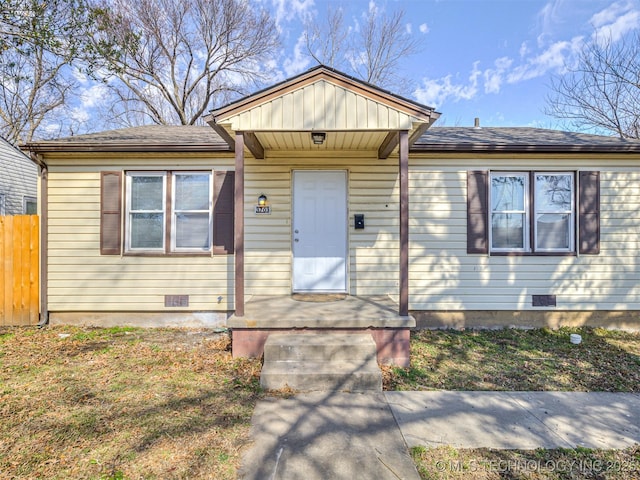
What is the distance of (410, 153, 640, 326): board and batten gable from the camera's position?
5.45 m

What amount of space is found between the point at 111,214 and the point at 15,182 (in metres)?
9.71

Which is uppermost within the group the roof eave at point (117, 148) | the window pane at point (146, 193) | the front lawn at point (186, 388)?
the roof eave at point (117, 148)

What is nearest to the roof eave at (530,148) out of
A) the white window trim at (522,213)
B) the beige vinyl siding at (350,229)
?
the white window trim at (522,213)

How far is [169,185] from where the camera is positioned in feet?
17.9

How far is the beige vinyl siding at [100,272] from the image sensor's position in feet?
17.8

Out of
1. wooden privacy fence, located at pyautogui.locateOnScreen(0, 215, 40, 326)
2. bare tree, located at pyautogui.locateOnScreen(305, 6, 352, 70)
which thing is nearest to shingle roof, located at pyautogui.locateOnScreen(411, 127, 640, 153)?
wooden privacy fence, located at pyautogui.locateOnScreen(0, 215, 40, 326)

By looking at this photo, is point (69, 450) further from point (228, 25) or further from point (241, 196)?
point (228, 25)

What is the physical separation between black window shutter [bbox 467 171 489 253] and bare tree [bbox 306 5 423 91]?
43.4 feet

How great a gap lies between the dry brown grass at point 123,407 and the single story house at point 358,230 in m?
1.09

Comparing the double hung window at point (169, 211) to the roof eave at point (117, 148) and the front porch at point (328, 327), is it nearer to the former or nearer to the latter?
the roof eave at point (117, 148)

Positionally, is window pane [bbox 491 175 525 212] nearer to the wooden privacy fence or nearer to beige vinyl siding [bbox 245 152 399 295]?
beige vinyl siding [bbox 245 152 399 295]

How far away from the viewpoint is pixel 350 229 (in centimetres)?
553

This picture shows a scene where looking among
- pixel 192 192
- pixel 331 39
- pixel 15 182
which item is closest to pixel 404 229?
pixel 192 192

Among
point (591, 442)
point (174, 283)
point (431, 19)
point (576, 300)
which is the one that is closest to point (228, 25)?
point (431, 19)
